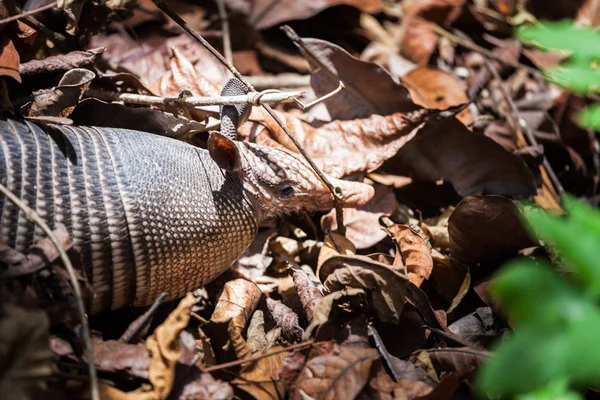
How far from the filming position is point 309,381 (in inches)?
106

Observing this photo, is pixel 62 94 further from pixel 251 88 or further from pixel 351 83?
pixel 351 83

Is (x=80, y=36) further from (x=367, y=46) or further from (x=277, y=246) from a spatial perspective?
(x=367, y=46)

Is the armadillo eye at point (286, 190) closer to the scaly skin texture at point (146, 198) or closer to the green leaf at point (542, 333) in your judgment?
the scaly skin texture at point (146, 198)

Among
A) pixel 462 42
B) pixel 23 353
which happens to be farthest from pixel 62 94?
pixel 462 42

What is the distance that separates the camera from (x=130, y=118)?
141 inches

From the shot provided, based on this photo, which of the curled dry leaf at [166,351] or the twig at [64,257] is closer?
the twig at [64,257]

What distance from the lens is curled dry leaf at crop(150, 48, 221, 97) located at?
4.03m

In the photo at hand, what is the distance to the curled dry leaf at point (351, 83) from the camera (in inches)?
162

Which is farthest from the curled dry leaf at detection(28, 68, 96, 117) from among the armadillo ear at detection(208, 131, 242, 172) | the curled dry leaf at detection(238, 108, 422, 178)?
the curled dry leaf at detection(238, 108, 422, 178)

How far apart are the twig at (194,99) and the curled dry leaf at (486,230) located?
1.19 m

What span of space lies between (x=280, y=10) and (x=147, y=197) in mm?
2765

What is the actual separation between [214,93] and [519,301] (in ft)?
9.70

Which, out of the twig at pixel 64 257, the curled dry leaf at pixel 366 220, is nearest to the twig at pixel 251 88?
the curled dry leaf at pixel 366 220

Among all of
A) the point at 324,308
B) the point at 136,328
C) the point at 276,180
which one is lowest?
the point at 324,308
